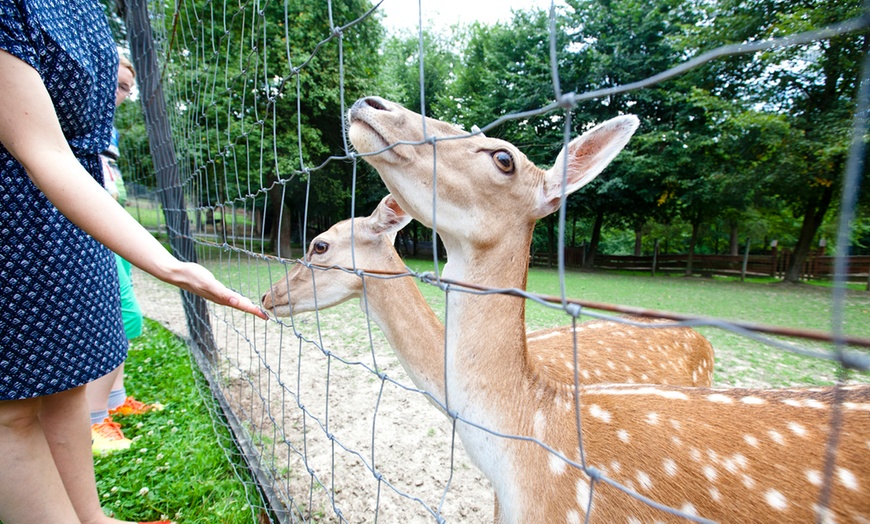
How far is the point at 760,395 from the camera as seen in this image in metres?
1.19

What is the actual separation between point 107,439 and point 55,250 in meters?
1.50

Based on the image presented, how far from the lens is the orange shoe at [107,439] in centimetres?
207

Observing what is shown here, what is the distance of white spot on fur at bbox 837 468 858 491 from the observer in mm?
902

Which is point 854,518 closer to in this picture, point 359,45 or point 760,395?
point 760,395

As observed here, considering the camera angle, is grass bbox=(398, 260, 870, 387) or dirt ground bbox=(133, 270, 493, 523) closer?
dirt ground bbox=(133, 270, 493, 523)

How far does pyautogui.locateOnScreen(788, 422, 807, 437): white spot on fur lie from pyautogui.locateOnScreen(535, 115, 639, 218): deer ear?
749mm

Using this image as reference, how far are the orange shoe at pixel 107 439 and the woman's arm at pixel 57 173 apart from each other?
1777 mm

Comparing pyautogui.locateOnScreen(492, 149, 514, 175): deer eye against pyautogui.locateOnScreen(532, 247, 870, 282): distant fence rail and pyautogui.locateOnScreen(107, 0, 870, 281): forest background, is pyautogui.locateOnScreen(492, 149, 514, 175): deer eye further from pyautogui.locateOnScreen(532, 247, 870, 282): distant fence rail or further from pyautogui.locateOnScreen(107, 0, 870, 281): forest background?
pyautogui.locateOnScreen(532, 247, 870, 282): distant fence rail

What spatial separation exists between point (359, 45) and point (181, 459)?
31.7ft

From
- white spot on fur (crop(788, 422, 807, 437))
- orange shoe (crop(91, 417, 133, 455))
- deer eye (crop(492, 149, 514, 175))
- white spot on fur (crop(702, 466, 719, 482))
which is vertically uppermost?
deer eye (crop(492, 149, 514, 175))

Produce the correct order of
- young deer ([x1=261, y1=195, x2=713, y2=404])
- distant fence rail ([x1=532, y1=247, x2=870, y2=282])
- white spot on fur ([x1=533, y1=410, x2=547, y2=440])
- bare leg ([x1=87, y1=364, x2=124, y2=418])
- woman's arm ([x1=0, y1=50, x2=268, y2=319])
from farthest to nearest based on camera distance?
distant fence rail ([x1=532, y1=247, x2=870, y2=282]), bare leg ([x1=87, y1=364, x2=124, y2=418]), young deer ([x1=261, y1=195, x2=713, y2=404]), white spot on fur ([x1=533, y1=410, x2=547, y2=440]), woman's arm ([x1=0, y1=50, x2=268, y2=319])

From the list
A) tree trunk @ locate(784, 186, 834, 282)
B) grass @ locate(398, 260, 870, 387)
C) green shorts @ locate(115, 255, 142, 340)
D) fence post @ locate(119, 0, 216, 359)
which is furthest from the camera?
tree trunk @ locate(784, 186, 834, 282)

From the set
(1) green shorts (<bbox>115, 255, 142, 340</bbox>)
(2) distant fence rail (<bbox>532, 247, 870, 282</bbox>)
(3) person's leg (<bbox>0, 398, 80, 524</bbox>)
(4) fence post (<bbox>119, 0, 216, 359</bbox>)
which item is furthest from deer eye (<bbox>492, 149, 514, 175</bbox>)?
(2) distant fence rail (<bbox>532, 247, 870, 282</bbox>)

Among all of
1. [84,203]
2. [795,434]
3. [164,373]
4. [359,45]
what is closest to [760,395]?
[795,434]
